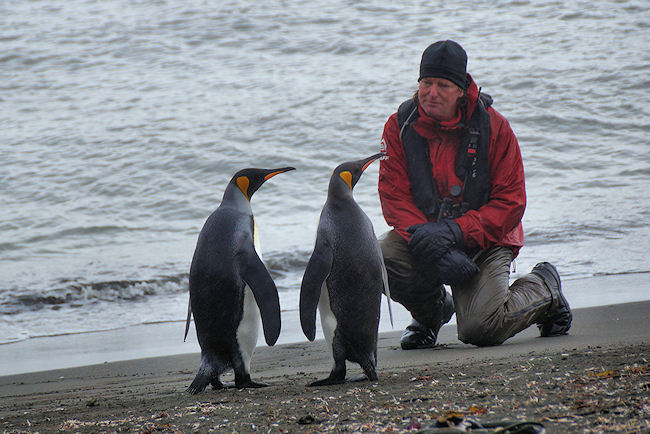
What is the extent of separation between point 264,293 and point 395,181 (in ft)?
3.57

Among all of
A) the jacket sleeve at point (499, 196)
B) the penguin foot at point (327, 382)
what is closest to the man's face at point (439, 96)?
the jacket sleeve at point (499, 196)

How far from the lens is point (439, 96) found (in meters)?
3.52

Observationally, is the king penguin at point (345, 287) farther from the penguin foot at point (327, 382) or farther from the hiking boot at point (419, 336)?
the hiking boot at point (419, 336)

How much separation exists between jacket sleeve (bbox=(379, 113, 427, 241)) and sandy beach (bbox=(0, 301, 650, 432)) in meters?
0.63

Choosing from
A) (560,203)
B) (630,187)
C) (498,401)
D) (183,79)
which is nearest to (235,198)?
(498,401)

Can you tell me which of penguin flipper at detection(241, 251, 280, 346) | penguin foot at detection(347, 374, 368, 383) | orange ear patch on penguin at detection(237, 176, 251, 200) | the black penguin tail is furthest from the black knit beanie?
the black penguin tail

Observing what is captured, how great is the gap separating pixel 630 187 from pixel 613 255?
2656 millimetres

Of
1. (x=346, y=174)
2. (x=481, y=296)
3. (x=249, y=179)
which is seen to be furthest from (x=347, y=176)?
(x=481, y=296)

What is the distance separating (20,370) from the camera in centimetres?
394

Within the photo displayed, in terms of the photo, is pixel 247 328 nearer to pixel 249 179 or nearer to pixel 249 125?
pixel 249 179

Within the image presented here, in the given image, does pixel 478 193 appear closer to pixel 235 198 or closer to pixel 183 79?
pixel 235 198

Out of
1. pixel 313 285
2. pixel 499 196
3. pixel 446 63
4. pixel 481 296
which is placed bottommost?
pixel 481 296

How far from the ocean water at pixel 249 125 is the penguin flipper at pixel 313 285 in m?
2.01

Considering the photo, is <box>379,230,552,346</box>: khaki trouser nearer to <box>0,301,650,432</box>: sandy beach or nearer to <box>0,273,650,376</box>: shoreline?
<box>0,301,650,432</box>: sandy beach
